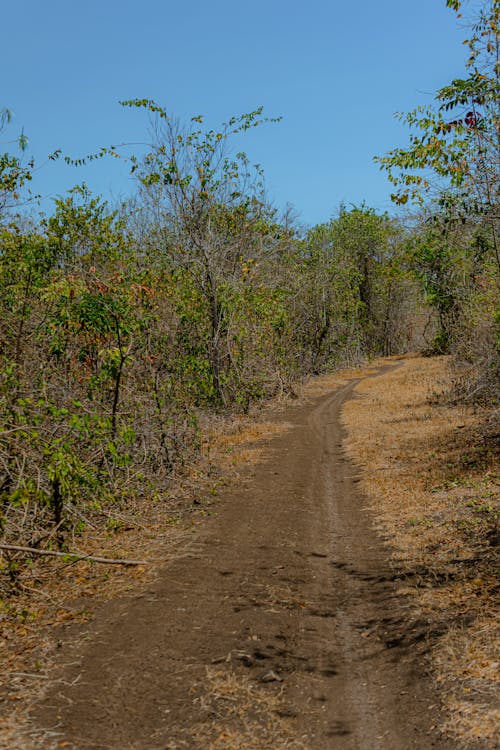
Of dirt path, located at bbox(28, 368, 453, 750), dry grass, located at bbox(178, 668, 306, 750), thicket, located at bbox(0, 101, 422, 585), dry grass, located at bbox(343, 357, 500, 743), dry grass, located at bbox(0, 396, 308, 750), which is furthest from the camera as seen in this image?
thicket, located at bbox(0, 101, 422, 585)

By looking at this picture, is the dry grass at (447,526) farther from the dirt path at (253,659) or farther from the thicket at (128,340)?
the thicket at (128,340)

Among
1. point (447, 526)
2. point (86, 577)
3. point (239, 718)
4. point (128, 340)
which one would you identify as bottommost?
point (239, 718)

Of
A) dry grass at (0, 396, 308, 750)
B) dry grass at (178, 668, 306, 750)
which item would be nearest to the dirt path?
dry grass at (178, 668, 306, 750)

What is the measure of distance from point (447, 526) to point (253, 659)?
165 inches

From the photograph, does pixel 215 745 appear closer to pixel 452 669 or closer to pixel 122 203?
pixel 452 669

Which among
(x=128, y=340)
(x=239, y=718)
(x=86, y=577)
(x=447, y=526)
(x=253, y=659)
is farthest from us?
(x=128, y=340)

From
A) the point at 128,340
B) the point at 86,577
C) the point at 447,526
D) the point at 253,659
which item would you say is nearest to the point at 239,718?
the point at 253,659

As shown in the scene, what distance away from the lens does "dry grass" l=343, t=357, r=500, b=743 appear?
16.6ft

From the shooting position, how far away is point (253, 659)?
18.2 feet

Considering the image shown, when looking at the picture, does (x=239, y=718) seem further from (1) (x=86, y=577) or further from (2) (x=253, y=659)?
(1) (x=86, y=577)

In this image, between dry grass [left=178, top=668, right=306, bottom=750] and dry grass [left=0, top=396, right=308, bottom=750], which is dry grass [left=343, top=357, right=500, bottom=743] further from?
dry grass [left=0, top=396, right=308, bottom=750]

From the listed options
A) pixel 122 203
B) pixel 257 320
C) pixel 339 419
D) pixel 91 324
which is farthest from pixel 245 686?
pixel 122 203

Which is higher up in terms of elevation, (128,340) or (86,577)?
(128,340)

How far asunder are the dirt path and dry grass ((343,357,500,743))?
27 cm
